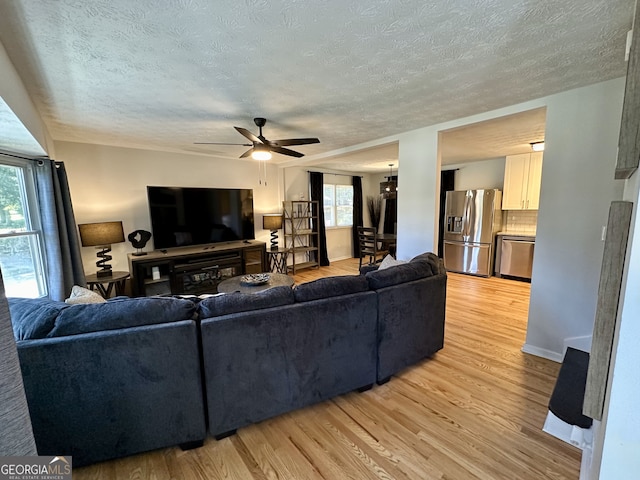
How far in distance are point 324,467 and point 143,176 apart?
4.53 m

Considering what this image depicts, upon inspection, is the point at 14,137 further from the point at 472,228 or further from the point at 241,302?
the point at 472,228

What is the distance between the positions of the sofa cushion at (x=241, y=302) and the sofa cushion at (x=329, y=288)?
0.08 meters

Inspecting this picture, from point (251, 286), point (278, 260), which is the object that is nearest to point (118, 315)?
point (251, 286)

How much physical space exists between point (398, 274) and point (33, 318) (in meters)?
2.26

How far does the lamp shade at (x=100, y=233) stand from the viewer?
11.1 feet

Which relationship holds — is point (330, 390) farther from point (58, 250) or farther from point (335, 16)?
point (58, 250)

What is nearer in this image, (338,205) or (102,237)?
(102,237)

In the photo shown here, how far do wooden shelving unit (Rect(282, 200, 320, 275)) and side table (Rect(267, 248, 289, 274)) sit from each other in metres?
0.16

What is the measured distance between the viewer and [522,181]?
15.7 ft

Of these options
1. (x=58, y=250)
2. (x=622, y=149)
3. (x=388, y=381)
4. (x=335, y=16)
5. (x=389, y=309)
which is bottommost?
(x=388, y=381)

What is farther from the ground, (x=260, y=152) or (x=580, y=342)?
(x=260, y=152)

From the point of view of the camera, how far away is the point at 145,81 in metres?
1.98

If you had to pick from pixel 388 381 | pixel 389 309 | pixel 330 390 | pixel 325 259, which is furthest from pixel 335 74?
pixel 325 259

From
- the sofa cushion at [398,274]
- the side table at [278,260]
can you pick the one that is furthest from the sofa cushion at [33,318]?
the side table at [278,260]
